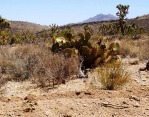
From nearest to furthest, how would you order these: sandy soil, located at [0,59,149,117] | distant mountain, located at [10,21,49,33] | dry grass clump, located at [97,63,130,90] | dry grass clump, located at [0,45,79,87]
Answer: sandy soil, located at [0,59,149,117], dry grass clump, located at [97,63,130,90], dry grass clump, located at [0,45,79,87], distant mountain, located at [10,21,49,33]

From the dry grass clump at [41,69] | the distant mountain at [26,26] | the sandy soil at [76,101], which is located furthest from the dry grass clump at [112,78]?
the distant mountain at [26,26]

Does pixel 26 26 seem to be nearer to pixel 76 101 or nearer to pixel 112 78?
pixel 112 78

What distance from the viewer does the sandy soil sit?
5.92 meters

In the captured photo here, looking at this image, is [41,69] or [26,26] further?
[26,26]

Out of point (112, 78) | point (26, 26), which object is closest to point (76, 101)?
point (112, 78)

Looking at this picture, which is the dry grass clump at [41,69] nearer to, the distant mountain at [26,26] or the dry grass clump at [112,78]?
the dry grass clump at [112,78]

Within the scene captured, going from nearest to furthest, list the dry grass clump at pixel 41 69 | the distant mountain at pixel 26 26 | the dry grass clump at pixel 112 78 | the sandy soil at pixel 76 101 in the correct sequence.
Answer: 1. the sandy soil at pixel 76 101
2. the dry grass clump at pixel 112 78
3. the dry grass clump at pixel 41 69
4. the distant mountain at pixel 26 26

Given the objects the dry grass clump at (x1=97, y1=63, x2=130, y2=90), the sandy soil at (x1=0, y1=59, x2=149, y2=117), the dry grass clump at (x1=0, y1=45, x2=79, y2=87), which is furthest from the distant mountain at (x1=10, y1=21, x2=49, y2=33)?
the sandy soil at (x1=0, y1=59, x2=149, y2=117)

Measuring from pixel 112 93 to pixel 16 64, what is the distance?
382 cm

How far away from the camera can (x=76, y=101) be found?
20.9 feet

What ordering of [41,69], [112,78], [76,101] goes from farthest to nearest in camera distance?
[41,69] < [112,78] < [76,101]

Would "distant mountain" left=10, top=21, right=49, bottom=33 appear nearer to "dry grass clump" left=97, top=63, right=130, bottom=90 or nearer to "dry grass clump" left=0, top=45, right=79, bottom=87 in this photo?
"dry grass clump" left=0, top=45, right=79, bottom=87

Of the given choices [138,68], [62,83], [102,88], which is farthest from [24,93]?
[138,68]

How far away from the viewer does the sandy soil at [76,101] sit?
233 inches
